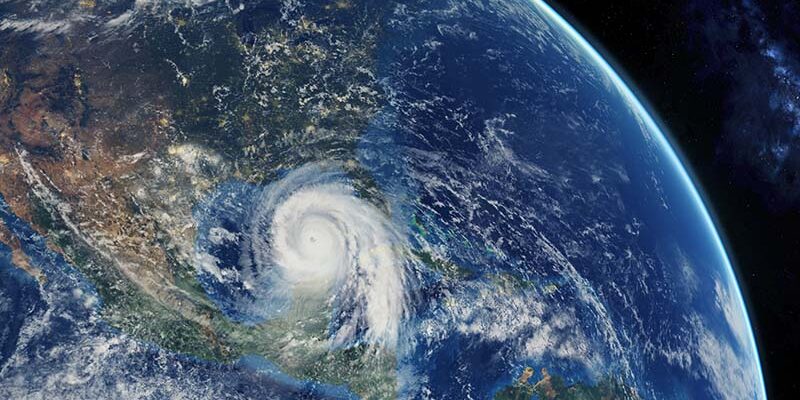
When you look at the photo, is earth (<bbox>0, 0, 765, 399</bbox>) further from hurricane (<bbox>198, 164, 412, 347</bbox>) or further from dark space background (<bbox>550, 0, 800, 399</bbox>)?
dark space background (<bbox>550, 0, 800, 399</bbox>)

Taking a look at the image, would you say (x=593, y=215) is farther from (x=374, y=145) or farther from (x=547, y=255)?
(x=374, y=145)

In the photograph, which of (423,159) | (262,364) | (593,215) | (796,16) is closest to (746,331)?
(593,215)

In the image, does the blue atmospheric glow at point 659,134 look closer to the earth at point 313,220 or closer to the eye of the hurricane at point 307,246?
the earth at point 313,220

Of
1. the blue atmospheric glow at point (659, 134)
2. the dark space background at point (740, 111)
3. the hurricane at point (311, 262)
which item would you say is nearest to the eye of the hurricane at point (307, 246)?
the hurricane at point (311, 262)

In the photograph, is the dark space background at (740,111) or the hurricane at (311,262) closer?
the hurricane at (311,262)

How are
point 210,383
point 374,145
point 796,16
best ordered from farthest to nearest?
point 796,16
point 374,145
point 210,383

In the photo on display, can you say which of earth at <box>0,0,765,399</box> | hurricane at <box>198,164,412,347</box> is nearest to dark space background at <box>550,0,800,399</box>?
earth at <box>0,0,765,399</box>

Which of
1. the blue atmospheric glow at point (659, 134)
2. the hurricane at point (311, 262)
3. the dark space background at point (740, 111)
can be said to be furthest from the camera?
the blue atmospheric glow at point (659, 134)
